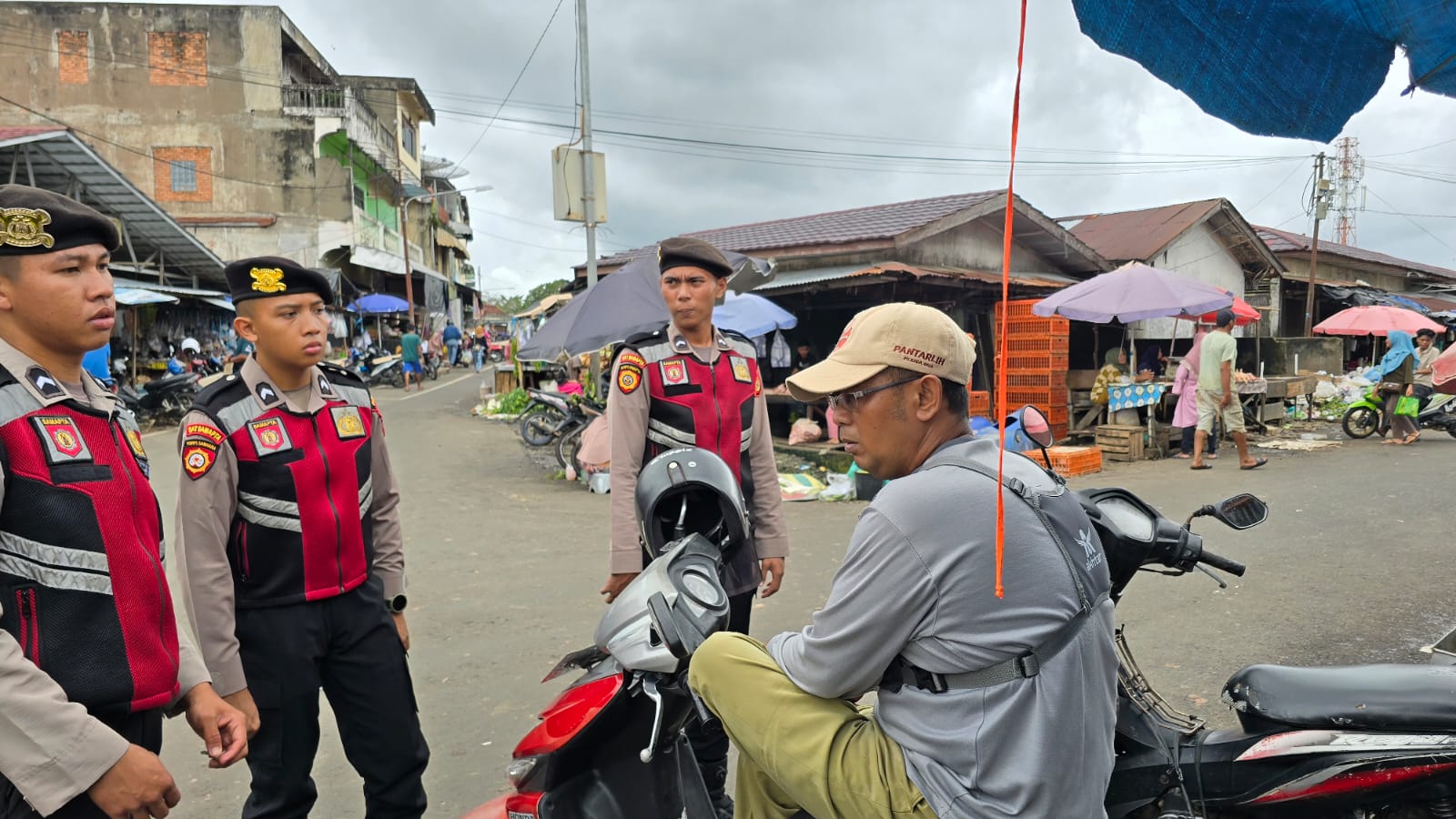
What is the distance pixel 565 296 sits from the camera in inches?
757

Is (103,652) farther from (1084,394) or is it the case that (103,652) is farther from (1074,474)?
(1084,394)

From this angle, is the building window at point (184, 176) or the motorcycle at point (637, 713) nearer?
the motorcycle at point (637, 713)

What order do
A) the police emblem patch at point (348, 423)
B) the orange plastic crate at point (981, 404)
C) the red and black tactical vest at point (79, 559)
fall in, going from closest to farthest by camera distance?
the red and black tactical vest at point (79, 559) → the police emblem patch at point (348, 423) → the orange plastic crate at point (981, 404)

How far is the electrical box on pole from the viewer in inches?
426

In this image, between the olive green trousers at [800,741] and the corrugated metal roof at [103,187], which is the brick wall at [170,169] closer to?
the corrugated metal roof at [103,187]

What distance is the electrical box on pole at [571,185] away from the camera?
1083 cm

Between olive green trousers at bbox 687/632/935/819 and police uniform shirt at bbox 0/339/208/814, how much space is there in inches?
42.3

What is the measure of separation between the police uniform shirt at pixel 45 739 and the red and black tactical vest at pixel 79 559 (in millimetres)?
56

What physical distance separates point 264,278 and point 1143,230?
17607 mm

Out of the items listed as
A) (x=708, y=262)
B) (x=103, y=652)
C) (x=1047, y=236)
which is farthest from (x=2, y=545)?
(x=1047, y=236)

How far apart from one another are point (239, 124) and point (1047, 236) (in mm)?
24419

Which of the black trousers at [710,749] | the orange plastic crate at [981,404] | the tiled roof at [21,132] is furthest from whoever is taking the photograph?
the tiled roof at [21,132]

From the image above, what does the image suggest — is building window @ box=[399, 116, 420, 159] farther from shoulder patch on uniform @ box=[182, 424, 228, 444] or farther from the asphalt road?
shoulder patch on uniform @ box=[182, 424, 228, 444]

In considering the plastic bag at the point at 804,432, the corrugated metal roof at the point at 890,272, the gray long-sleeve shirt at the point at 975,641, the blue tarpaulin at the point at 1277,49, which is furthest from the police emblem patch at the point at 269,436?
the corrugated metal roof at the point at 890,272
